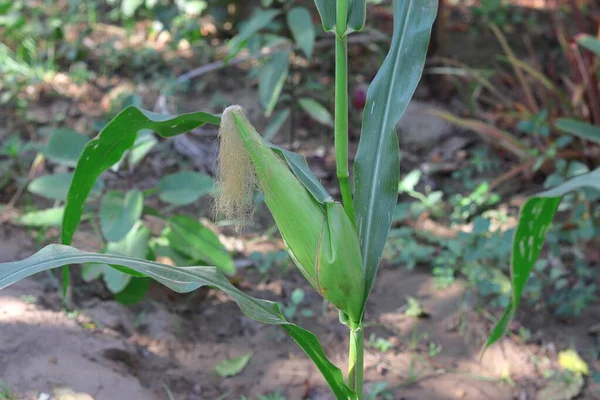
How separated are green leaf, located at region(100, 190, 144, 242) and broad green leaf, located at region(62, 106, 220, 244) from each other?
47 cm

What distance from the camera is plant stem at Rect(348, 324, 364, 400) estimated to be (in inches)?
49.9

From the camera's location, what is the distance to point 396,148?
132 centimetres

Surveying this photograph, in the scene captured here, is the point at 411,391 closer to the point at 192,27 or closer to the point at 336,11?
the point at 336,11

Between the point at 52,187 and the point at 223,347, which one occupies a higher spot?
the point at 52,187

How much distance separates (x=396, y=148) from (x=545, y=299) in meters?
1.27

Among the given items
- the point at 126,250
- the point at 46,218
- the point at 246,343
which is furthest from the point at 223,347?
the point at 46,218

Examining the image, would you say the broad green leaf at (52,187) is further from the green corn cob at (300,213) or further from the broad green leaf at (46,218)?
the green corn cob at (300,213)

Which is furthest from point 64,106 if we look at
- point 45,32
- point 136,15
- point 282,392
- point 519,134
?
point 519,134

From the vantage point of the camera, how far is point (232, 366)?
6.34 ft

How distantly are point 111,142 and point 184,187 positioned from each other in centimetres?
69

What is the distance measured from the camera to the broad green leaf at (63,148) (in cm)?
204

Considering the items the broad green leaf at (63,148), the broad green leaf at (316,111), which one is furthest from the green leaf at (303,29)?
the broad green leaf at (63,148)

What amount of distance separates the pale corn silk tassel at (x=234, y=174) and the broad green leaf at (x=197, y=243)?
2.68ft

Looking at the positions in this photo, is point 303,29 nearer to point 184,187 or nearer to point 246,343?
point 184,187
